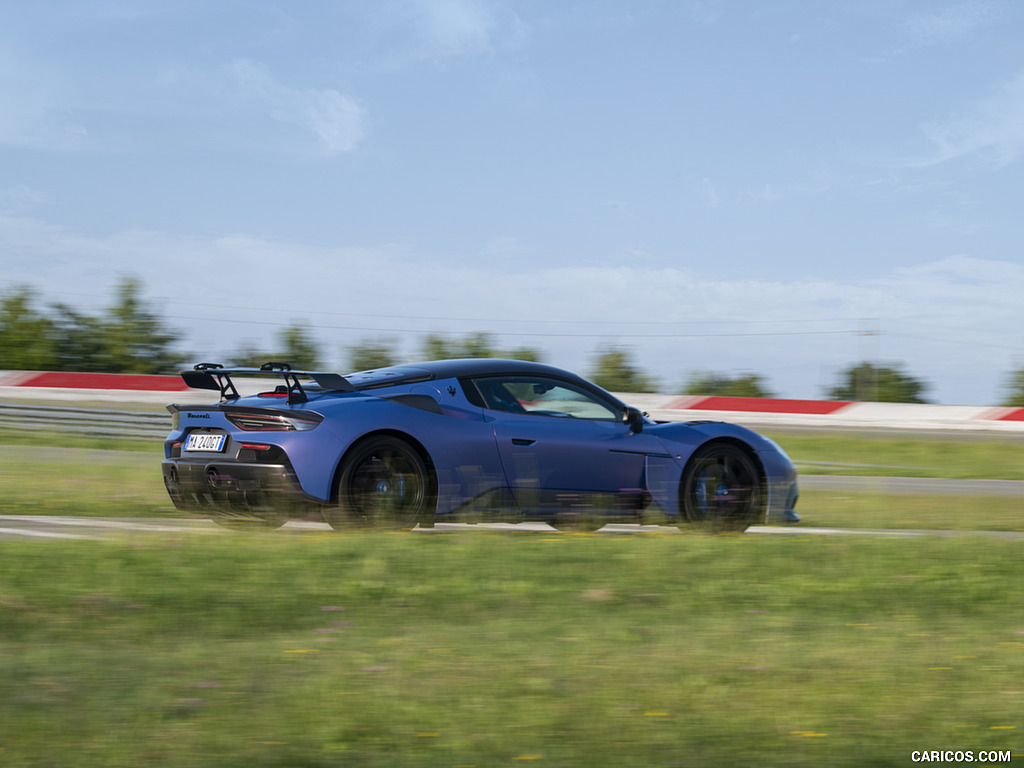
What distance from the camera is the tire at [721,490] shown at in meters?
7.49

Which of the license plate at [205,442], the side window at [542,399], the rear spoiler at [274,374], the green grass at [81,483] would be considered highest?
the rear spoiler at [274,374]

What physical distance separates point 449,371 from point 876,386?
973 inches

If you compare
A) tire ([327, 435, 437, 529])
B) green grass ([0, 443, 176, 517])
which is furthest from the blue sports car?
green grass ([0, 443, 176, 517])

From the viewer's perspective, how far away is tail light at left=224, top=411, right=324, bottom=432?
666 centimetres

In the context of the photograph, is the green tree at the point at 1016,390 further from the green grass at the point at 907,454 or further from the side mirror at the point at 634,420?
the side mirror at the point at 634,420

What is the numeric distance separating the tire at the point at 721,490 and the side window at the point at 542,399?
665mm

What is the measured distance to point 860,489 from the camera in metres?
11.6

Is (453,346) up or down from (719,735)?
up

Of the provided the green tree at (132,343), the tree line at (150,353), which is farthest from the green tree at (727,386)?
the green tree at (132,343)

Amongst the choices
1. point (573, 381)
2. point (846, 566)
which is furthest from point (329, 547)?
point (846, 566)

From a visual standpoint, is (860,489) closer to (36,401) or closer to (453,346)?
(36,401)

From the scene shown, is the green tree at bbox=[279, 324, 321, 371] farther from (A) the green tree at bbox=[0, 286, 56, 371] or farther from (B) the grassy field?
(B) the grassy field

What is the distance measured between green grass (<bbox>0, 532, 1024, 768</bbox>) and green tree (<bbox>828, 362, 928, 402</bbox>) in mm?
22582

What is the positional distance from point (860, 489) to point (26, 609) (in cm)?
900
